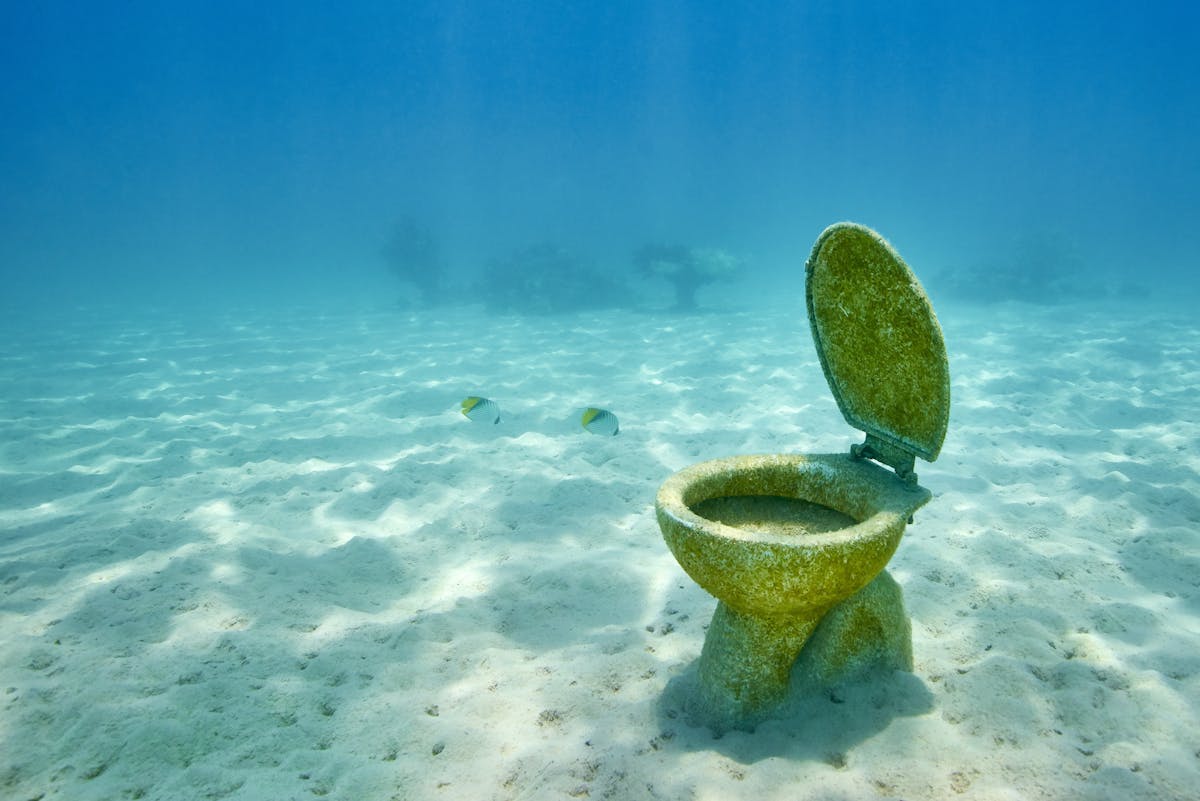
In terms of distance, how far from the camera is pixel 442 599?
11.4 ft

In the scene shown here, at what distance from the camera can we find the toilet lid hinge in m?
2.49

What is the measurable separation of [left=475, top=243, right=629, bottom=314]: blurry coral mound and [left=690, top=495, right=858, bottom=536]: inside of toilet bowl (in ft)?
49.9

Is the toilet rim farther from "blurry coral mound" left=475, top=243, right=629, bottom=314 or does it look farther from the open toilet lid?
"blurry coral mound" left=475, top=243, right=629, bottom=314

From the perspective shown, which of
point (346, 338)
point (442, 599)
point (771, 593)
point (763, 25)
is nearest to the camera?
point (771, 593)

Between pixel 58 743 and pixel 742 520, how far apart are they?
2924 millimetres

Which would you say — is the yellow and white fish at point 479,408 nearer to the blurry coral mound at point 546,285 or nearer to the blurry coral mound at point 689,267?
the blurry coral mound at point 546,285

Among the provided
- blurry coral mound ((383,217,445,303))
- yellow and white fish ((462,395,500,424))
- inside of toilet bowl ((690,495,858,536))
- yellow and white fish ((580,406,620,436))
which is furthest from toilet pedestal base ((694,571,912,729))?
blurry coral mound ((383,217,445,303))

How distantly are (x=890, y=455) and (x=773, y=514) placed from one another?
22.6 inches

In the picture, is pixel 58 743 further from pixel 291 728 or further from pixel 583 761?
pixel 583 761

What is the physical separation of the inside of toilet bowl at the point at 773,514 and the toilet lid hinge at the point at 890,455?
290 mm

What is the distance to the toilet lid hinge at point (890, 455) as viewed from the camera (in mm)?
2492

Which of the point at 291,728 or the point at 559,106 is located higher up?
the point at 559,106

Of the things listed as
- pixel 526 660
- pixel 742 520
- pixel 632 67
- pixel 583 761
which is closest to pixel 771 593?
pixel 742 520

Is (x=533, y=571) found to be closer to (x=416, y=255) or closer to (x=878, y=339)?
(x=878, y=339)
